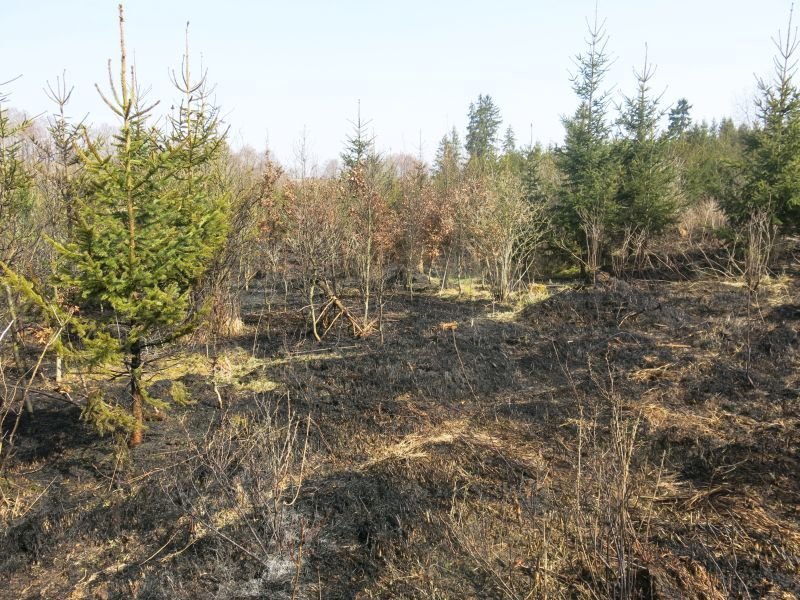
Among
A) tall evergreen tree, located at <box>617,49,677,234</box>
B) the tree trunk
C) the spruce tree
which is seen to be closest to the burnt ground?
the tree trunk

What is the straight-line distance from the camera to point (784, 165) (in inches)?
536

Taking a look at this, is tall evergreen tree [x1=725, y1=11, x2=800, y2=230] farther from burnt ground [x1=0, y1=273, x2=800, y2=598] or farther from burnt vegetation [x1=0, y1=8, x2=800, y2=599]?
burnt ground [x1=0, y1=273, x2=800, y2=598]

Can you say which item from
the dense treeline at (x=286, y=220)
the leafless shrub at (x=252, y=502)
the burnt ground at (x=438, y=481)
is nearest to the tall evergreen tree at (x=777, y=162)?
the dense treeline at (x=286, y=220)

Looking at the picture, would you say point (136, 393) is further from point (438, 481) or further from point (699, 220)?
point (699, 220)

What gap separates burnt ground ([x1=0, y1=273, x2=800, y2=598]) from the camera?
3.95m

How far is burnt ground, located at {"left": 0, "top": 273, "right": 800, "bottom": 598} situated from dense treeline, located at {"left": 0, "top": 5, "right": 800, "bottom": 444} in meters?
1.05

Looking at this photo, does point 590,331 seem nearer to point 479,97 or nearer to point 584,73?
point 584,73

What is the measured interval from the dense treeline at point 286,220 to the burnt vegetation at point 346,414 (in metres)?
0.07

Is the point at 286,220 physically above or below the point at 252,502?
above

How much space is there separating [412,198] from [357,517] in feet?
40.4

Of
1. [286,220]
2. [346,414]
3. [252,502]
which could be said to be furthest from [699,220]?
[252,502]

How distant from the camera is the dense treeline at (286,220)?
18.5 feet

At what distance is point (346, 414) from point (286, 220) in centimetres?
718

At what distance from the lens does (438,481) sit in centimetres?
543
